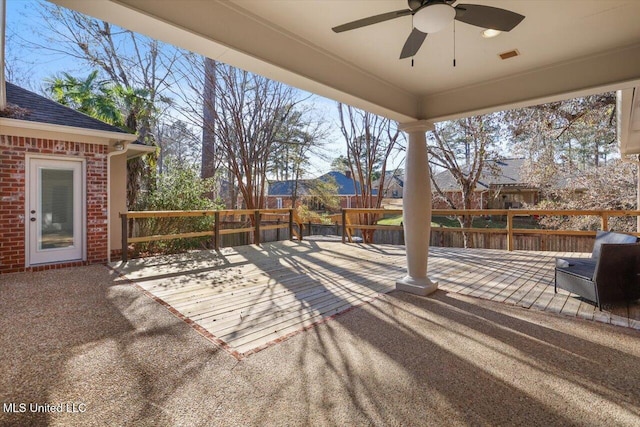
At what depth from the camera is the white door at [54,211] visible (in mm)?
5195

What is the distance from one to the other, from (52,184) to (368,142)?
9.35 meters

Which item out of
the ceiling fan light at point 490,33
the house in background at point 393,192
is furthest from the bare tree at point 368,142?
the ceiling fan light at point 490,33

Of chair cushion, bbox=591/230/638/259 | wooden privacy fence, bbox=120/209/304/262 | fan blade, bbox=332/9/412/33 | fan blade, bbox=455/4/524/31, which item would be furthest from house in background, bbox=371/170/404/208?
fan blade, bbox=332/9/412/33

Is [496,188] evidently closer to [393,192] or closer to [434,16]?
[393,192]

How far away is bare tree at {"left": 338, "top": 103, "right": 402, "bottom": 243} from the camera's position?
11.7m

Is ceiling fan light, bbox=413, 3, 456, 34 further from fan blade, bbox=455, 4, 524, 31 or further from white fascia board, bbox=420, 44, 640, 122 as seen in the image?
white fascia board, bbox=420, 44, 640, 122

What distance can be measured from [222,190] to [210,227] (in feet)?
23.3

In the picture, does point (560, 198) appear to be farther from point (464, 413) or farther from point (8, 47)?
point (8, 47)

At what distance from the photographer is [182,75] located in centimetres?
1080

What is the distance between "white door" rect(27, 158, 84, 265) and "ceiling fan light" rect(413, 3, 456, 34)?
6.11 metres

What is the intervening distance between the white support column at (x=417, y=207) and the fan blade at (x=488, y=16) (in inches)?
77.0

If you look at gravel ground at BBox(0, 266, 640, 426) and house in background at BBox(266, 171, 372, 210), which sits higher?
house in background at BBox(266, 171, 372, 210)

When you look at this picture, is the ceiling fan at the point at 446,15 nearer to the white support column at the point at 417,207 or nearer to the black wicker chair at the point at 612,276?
the white support column at the point at 417,207

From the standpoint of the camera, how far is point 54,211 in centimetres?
541
